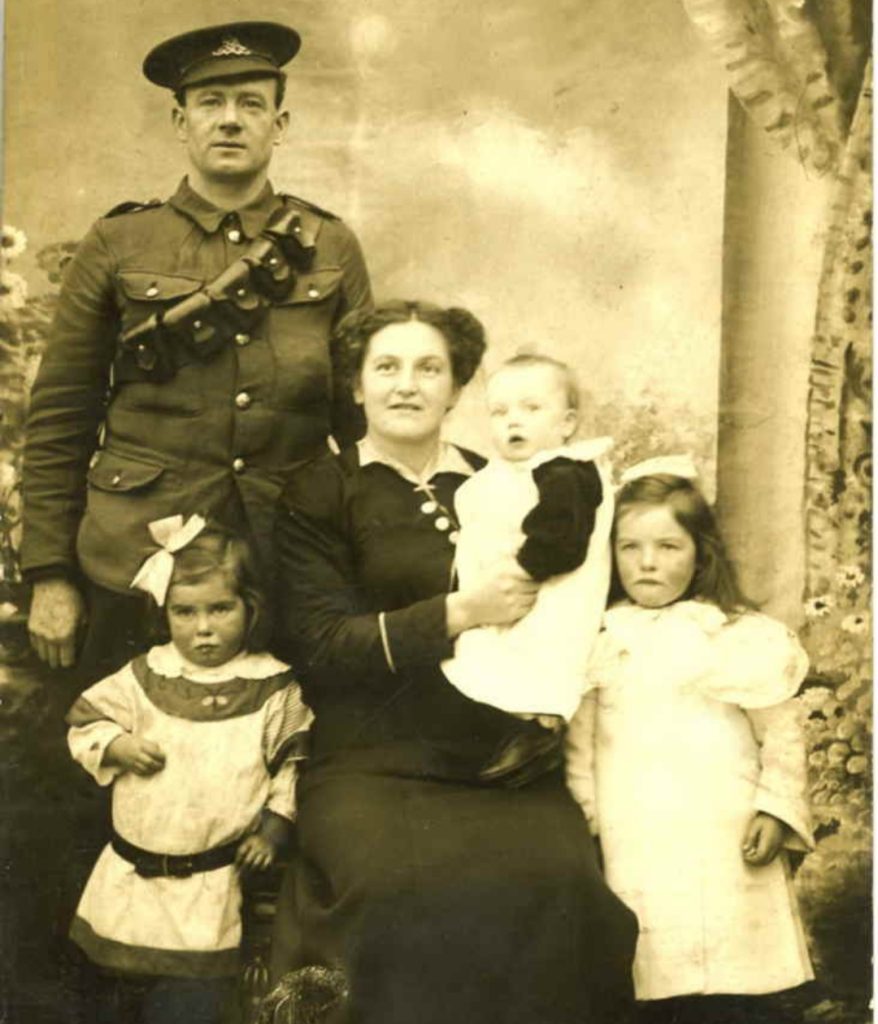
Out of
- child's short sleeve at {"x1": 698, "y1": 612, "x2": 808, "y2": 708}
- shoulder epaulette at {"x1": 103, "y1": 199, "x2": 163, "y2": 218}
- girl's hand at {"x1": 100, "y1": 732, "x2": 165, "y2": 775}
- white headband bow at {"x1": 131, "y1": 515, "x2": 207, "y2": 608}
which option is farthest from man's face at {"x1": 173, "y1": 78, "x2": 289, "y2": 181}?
child's short sleeve at {"x1": 698, "y1": 612, "x2": 808, "y2": 708}

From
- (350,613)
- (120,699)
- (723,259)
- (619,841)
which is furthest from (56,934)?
(723,259)

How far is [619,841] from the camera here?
176 inches

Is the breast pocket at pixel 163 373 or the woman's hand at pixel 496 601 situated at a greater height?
the breast pocket at pixel 163 373

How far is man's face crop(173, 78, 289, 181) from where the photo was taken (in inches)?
184

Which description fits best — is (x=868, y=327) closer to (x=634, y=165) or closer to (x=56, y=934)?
(x=634, y=165)

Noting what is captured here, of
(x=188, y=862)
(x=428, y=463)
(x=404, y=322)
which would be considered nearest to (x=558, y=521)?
(x=428, y=463)

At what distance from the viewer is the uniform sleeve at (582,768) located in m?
4.46

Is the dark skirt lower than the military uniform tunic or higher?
lower

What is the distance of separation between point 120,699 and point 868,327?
A: 77.6 inches

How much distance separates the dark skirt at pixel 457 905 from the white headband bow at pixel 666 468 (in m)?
0.72

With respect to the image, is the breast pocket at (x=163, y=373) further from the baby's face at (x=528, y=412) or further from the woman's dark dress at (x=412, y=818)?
the baby's face at (x=528, y=412)

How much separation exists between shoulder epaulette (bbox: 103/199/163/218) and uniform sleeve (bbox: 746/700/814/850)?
1.84m

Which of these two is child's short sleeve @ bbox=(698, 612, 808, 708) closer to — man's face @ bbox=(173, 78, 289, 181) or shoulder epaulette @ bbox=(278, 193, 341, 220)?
shoulder epaulette @ bbox=(278, 193, 341, 220)

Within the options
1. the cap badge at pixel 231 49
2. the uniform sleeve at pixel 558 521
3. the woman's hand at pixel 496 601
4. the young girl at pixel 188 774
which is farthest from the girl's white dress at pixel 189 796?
the cap badge at pixel 231 49
